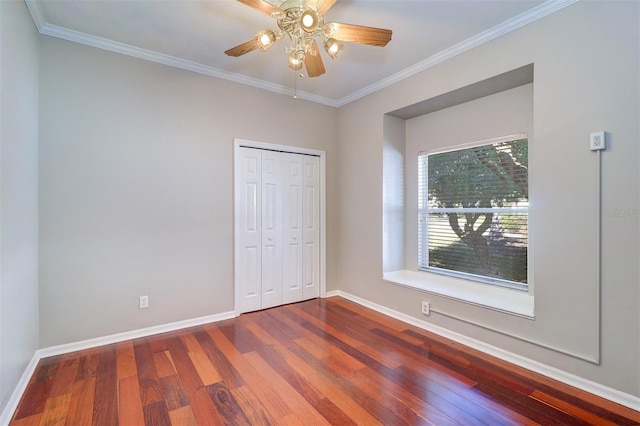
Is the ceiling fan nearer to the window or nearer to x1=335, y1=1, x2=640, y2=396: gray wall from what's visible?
x1=335, y1=1, x2=640, y2=396: gray wall

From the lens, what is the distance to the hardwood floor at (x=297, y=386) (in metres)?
1.80

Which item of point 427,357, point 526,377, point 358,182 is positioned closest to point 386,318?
point 427,357

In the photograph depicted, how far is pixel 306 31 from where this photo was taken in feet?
6.18

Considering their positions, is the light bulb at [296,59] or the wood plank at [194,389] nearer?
the wood plank at [194,389]

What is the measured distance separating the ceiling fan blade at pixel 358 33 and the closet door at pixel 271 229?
6.30 feet

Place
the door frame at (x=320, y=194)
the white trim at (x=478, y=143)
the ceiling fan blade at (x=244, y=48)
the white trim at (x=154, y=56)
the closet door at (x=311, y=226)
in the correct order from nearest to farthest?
the ceiling fan blade at (x=244, y=48) < the white trim at (x=154, y=56) < the white trim at (x=478, y=143) < the door frame at (x=320, y=194) < the closet door at (x=311, y=226)

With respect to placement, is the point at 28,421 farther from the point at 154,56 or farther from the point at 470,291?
the point at 470,291

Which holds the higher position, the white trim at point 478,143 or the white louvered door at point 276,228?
the white trim at point 478,143

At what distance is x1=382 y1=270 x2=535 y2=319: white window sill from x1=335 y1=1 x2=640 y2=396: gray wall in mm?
85

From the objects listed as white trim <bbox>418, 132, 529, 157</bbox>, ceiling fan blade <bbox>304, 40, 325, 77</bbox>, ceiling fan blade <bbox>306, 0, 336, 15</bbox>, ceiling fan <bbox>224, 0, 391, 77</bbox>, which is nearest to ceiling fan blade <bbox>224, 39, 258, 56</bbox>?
ceiling fan <bbox>224, 0, 391, 77</bbox>

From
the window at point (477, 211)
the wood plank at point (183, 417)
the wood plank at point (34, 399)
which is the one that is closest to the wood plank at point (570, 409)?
the window at point (477, 211)

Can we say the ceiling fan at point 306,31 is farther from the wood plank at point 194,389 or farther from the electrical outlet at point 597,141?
the wood plank at point 194,389

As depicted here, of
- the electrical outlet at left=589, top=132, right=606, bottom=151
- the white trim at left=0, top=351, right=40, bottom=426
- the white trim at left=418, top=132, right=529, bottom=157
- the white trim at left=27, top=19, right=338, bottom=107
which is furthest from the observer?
the white trim at left=418, top=132, right=529, bottom=157

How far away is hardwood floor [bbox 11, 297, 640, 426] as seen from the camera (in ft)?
5.89
